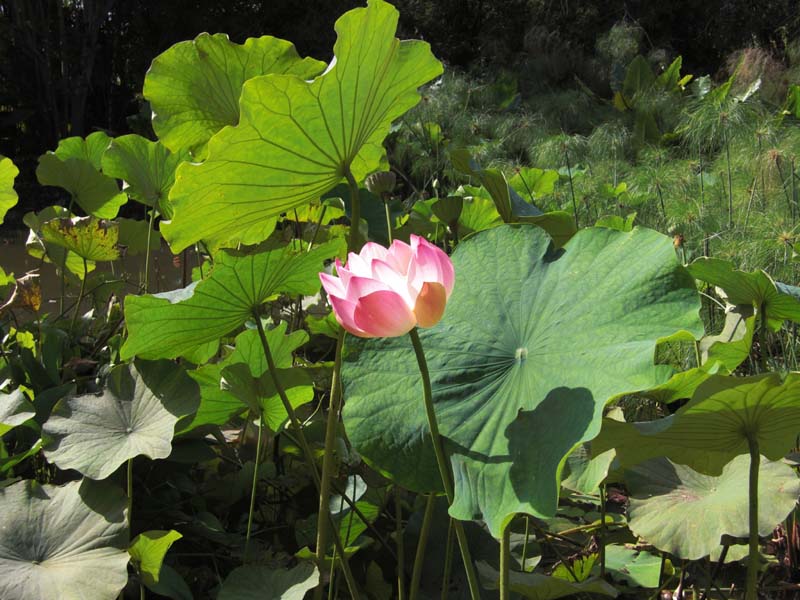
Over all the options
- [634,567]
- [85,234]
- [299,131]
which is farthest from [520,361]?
[85,234]

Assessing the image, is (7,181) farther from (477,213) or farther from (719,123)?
(719,123)

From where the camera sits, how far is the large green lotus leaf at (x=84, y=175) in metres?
0.96

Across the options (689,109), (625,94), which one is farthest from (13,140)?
(689,109)

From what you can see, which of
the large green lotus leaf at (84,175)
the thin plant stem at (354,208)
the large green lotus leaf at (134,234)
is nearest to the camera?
the thin plant stem at (354,208)

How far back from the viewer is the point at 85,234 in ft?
2.61

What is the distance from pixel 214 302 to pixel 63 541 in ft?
0.70

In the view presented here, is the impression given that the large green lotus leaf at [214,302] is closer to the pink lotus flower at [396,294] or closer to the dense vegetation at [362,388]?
the dense vegetation at [362,388]

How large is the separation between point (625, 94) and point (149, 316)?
5.43 meters

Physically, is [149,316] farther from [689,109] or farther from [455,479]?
[689,109]

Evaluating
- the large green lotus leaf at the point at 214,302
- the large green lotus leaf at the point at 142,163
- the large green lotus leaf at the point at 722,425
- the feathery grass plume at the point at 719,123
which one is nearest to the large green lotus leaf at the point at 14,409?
the large green lotus leaf at the point at 214,302

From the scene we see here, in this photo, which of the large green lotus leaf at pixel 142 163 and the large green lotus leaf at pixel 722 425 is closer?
the large green lotus leaf at pixel 722 425

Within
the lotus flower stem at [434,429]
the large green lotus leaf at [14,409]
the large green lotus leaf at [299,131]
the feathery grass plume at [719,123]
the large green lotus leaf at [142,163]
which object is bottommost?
the feathery grass plume at [719,123]

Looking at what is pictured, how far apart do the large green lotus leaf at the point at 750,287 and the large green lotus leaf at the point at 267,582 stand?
0.38 meters

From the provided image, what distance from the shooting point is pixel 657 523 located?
23.6 inches
